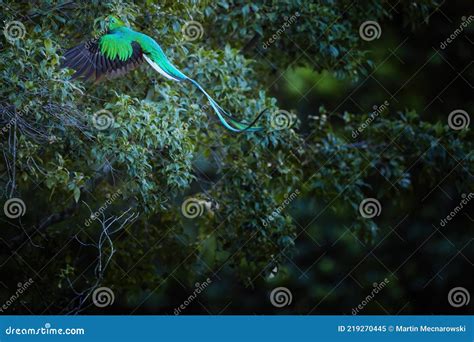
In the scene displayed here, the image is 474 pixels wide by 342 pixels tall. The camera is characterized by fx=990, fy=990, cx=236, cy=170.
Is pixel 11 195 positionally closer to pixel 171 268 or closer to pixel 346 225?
pixel 171 268

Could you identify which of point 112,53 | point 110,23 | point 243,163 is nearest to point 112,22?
point 110,23

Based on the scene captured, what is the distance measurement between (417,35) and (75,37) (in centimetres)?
281

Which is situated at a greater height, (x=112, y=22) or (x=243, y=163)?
(x=112, y=22)

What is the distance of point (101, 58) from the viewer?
523 cm

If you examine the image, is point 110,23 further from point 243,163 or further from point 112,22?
point 243,163

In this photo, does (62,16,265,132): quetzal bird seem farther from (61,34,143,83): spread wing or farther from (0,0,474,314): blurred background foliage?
(0,0,474,314): blurred background foliage

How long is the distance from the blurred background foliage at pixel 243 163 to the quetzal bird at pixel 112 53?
0.34 ft

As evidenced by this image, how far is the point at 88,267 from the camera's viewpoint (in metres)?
6.64

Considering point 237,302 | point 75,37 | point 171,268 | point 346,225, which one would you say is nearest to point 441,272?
point 346,225

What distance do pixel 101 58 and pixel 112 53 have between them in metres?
→ 0.06

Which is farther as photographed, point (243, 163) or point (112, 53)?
point (243, 163)

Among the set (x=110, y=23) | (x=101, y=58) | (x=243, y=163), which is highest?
(x=110, y=23)

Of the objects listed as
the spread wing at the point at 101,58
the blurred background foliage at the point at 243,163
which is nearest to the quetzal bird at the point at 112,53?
the spread wing at the point at 101,58

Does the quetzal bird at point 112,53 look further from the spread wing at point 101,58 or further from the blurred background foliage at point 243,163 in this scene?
the blurred background foliage at point 243,163
